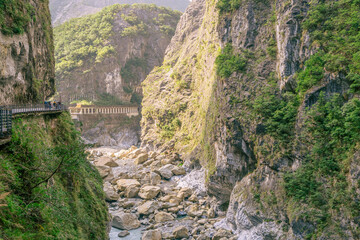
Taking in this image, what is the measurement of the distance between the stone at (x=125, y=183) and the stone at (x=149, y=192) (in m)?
2.40

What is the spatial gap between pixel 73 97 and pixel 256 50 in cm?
5613

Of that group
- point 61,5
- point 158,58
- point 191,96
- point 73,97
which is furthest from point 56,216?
point 61,5

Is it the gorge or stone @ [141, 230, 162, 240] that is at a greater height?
the gorge

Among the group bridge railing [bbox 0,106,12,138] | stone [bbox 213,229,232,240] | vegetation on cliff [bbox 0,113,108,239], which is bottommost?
stone [bbox 213,229,232,240]

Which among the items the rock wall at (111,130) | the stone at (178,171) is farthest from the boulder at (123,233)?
the rock wall at (111,130)

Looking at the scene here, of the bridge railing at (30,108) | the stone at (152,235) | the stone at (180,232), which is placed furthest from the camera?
the stone at (180,232)

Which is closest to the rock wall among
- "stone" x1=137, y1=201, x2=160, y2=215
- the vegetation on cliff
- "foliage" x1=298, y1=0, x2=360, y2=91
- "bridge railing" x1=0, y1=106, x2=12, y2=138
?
"stone" x1=137, y1=201, x2=160, y2=215

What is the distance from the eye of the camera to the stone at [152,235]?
70.0 ft

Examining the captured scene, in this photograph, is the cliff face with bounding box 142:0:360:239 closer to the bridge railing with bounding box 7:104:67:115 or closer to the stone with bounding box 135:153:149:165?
the stone with bounding box 135:153:149:165

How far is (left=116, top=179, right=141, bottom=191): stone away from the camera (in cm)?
3297

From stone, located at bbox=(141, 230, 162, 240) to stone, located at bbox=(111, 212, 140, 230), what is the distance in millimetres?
2387

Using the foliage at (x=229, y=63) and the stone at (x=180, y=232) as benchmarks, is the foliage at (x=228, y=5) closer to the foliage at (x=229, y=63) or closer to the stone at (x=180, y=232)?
the foliage at (x=229, y=63)

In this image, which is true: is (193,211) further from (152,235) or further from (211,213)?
(152,235)

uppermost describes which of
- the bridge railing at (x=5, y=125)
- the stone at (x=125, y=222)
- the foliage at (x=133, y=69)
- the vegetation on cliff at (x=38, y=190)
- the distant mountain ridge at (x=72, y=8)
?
the distant mountain ridge at (x=72, y=8)
